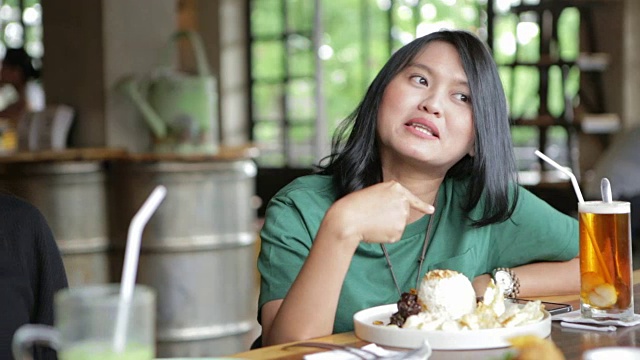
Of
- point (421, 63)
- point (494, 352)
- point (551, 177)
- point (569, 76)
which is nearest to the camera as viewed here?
point (494, 352)

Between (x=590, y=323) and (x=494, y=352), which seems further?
(x=590, y=323)

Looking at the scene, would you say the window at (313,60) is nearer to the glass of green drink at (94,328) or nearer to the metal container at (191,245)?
the metal container at (191,245)

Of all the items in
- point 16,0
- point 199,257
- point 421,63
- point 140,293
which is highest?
point 16,0

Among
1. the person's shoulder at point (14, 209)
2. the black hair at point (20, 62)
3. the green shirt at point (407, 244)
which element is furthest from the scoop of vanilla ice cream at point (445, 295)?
the black hair at point (20, 62)

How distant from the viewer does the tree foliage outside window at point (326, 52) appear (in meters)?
8.80

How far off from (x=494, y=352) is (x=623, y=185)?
3612mm

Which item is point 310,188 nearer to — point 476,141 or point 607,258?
point 476,141

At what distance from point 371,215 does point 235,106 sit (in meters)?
8.73

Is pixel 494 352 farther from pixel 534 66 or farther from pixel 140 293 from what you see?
pixel 534 66

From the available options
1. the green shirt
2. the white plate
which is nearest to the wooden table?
the white plate

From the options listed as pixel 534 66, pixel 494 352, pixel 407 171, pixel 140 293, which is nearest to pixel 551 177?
pixel 534 66

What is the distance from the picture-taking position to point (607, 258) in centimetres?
149

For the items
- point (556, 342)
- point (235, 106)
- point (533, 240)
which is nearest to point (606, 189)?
point (556, 342)

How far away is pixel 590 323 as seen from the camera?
1507 millimetres
